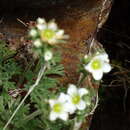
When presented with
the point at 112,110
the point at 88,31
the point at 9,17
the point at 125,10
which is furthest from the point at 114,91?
the point at 9,17

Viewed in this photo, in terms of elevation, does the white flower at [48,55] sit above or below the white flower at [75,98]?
above

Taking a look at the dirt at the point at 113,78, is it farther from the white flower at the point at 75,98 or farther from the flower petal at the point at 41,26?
the flower petal at the point at 41,26

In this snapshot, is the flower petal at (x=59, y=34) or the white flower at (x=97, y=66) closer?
the flower petal at (x=59, y=34)

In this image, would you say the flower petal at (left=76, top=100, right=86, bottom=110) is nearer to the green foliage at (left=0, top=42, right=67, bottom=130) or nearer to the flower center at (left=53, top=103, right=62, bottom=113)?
the flower center at (left=53, top=103, right=62, bottom=113)

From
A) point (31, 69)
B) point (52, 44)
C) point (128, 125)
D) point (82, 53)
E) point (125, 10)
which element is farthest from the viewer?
point (125, 10)

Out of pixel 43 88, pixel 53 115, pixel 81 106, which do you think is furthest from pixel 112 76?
pixel 53 115

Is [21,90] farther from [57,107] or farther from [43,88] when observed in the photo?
[57,107]

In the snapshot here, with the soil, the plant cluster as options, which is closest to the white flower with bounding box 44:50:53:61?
the plant cluster

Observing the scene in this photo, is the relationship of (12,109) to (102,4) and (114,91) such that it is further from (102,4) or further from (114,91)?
(114,91)

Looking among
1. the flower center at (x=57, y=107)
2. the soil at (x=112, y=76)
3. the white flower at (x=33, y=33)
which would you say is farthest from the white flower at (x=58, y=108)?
the soil at (x=112, y=76)
